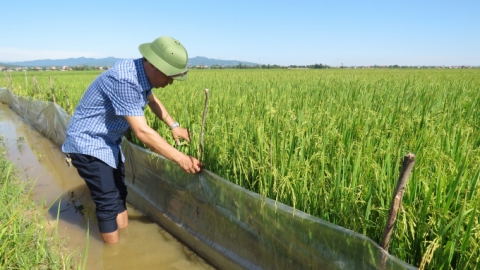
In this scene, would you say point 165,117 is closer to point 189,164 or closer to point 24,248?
point 189,164

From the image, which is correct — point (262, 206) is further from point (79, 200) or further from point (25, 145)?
point (25, 145)

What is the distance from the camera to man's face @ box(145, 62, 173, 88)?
6.15 ft

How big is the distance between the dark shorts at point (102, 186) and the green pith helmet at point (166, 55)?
2.74 feet

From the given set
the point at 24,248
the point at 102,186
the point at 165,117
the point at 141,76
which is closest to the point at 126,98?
A: the point at 141,76

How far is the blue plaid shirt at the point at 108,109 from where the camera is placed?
1826 mm

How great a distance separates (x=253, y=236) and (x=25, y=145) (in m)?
4.80

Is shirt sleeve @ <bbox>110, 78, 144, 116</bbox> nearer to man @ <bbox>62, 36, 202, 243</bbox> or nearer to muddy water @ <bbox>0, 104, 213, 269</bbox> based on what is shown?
man @ <bbox>62, 36, 202, 243</bbox>

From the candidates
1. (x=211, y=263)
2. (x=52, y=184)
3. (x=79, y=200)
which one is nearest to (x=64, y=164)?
(x=52, y=184)

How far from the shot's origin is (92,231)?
2449mm

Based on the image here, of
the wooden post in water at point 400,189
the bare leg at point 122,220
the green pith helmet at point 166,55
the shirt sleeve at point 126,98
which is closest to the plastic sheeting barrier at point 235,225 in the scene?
the wooden post in water at point 400,189

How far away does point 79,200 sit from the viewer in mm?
2994

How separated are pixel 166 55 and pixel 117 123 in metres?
0.66

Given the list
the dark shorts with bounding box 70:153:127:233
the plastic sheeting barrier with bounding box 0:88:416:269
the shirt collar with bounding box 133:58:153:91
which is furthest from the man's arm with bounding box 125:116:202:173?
the dark shorts with bounding box 70:153:127:233

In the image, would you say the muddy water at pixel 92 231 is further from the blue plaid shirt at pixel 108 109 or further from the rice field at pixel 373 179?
the rice field at pixel 373 179
